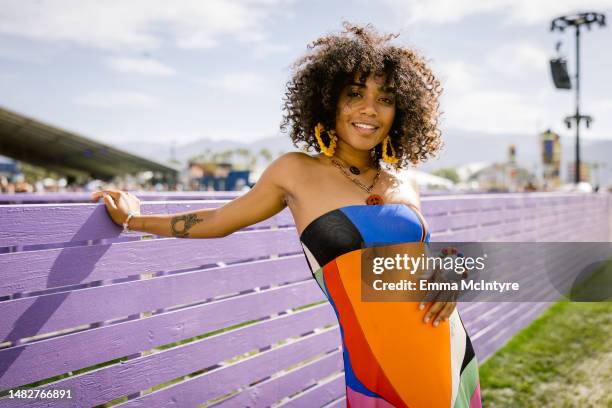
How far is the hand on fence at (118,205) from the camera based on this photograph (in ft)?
6.70

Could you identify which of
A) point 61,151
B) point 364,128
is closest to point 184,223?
point 364,128

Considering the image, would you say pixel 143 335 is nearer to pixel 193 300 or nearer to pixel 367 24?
pixel 193 300

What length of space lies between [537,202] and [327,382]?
536 centimetres

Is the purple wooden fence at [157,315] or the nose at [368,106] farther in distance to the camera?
the nose at [368,106]

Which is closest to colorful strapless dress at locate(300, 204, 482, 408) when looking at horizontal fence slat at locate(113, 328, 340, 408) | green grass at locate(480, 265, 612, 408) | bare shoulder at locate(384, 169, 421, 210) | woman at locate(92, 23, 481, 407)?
woman at locate(92, 23, 481, 407)

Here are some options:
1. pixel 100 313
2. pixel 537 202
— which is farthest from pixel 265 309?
pixel 537 202

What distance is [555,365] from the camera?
16.5 ft

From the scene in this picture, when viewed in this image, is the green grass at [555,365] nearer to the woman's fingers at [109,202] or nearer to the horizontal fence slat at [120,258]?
the horizontal fence slat at [120,258]

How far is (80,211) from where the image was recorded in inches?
76.2

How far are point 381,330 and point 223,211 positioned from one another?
29.4 inches

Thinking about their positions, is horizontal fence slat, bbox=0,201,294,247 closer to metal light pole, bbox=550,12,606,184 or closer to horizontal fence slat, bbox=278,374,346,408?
horizontal fence slat, bbox=278,374,346,408

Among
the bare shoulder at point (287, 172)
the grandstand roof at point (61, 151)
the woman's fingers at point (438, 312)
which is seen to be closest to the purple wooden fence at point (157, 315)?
the bare shoulder at point (287, 172)

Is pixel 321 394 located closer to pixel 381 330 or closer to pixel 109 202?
pixel 381 330

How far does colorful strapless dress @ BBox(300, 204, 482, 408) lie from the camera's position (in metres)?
1.93
